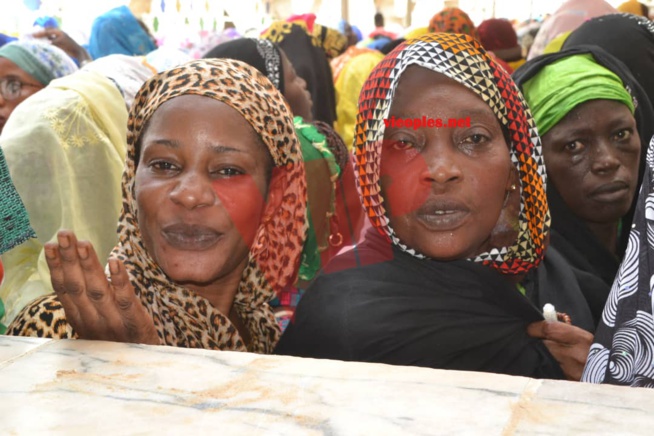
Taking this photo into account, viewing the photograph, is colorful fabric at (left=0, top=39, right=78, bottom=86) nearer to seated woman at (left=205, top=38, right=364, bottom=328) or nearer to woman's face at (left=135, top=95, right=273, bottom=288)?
seated woman at (left=205, top=38, right=364, bottom=328)

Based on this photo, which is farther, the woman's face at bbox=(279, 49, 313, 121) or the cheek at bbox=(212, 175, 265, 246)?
the woman's face at bbox=(279, 49, 313, 121)

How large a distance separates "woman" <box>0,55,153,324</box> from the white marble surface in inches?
64.9

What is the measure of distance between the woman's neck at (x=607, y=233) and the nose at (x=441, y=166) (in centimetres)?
129

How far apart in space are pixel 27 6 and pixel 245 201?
11.6 metres

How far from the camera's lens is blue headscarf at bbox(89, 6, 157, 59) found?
8688 mm

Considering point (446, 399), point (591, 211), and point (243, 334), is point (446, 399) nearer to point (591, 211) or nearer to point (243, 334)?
point (243, 334)

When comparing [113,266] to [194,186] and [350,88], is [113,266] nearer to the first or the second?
[194,186]

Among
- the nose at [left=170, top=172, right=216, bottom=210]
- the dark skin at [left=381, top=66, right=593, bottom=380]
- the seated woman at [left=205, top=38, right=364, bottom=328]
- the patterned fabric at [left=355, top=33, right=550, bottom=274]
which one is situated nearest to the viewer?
the nose at [left=170, top=172, right=216, bottom=210]

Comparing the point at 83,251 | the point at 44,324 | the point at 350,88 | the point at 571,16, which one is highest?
the point at 83,251

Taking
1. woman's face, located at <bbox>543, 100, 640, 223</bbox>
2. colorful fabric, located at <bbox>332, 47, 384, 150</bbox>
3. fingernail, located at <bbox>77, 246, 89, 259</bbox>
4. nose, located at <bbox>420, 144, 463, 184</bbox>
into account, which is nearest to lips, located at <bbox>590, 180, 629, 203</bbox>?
woman's face, located at <bbox>543, 100, 640, 223</bbox>

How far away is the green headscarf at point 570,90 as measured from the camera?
2.92 m

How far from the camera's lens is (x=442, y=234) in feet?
6.51

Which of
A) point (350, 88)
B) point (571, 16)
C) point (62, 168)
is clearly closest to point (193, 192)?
point (62, 168)

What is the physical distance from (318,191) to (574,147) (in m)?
1.11
